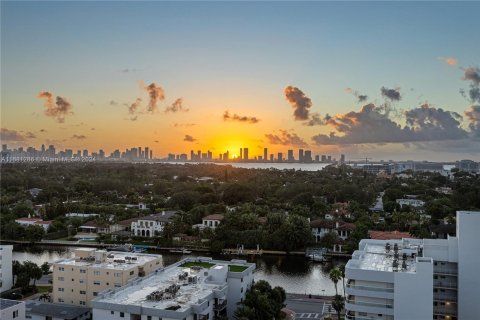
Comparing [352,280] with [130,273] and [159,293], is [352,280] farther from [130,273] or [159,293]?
[130,273]

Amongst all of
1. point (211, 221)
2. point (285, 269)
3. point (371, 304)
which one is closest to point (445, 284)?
point (371, 304)

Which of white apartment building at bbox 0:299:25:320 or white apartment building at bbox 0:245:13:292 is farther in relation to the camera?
white apartment building at bbox 0:245:13:292

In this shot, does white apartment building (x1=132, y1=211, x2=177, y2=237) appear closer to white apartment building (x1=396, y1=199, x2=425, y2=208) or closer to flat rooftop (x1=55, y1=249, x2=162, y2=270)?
flat rooftop (x1=55, y1=249, x2=162, y2=270)

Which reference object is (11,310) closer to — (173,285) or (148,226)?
(173,285)

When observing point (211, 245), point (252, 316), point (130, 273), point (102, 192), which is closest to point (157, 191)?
point (102, 192)

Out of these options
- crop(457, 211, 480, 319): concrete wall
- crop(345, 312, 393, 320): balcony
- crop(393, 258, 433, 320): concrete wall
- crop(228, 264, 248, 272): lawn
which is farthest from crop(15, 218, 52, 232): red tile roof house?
crop(457, 211, 480, 319): concrete wall

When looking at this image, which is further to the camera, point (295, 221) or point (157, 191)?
point (157, 191)
